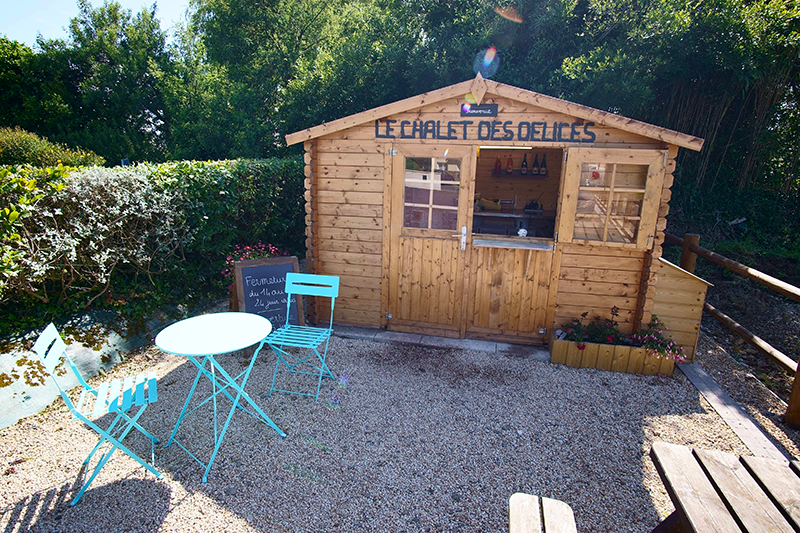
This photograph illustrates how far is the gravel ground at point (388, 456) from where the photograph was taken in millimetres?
2926

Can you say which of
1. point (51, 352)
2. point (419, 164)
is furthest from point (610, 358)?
point (51, 352)

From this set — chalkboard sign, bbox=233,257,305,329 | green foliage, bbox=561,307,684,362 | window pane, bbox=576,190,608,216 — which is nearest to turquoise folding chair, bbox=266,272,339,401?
chalkboard sign, bbox=233,257,305,329

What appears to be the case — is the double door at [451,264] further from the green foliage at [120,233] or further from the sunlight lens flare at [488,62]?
the sunlight lens flare at [488,62]

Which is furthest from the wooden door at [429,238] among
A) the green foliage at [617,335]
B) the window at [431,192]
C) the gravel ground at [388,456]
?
the green foliage at [617,335]

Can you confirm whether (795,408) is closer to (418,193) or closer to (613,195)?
(613,195)

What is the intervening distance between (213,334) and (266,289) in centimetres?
182

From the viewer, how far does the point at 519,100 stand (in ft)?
16.1

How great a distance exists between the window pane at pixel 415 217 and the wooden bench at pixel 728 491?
3.84 m

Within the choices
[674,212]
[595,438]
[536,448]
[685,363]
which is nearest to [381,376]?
[536,448]

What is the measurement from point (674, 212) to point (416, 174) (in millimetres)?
8365

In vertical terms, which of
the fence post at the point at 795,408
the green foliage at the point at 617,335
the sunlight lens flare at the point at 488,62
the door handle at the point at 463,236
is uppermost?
the sunlight lens flare at the point at 488,62

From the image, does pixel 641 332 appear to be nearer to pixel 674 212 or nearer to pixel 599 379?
pixel 599 379

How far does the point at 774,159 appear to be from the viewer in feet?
32.0

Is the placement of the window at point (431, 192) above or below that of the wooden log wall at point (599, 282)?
above
